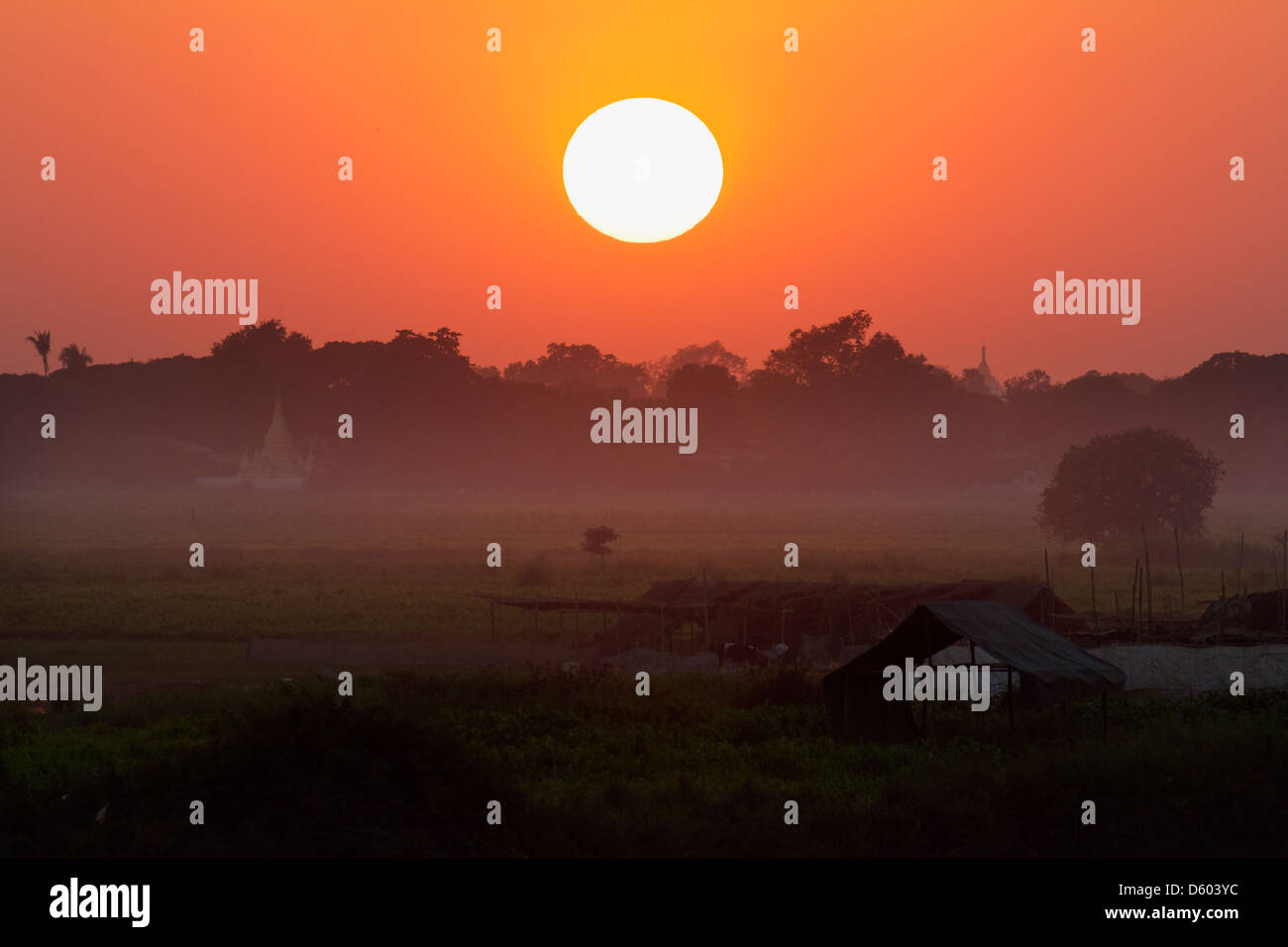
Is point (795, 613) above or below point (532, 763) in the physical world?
above

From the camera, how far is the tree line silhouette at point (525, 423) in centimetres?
12381

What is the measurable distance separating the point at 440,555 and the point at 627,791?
4719cm

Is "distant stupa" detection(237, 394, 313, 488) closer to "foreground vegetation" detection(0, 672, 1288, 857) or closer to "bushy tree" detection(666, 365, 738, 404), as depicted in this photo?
"bushy tree" detection(666, 365, 738, 404)

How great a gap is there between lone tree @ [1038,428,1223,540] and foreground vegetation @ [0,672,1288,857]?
5076cm

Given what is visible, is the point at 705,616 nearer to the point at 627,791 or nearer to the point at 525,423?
the point at 627,791

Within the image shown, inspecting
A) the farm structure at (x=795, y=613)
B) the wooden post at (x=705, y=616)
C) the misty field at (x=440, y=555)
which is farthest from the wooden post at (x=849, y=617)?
the misty field at (x=440, y=555)

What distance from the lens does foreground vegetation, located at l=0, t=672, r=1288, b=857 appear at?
1426 centimetres

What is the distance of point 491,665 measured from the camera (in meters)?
28.8

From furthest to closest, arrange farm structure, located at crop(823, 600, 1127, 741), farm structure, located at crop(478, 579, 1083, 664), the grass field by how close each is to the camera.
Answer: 1. farm structure, located at crop(478, 579, 1083, 664)
2. farm structure, located at crop(823, 600, 1127, 741)
3. the grass field

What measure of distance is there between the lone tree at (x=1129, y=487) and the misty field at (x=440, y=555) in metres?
1.48

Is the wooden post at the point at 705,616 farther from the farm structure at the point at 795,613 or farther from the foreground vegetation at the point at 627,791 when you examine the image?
the foreground vegetation at the point at 627,791

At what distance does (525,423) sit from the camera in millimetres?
126625

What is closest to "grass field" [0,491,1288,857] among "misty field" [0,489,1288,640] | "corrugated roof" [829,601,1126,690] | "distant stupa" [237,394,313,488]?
"misty field" [0,489,1288,640]

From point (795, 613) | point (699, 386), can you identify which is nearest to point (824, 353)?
point (699, 386)
